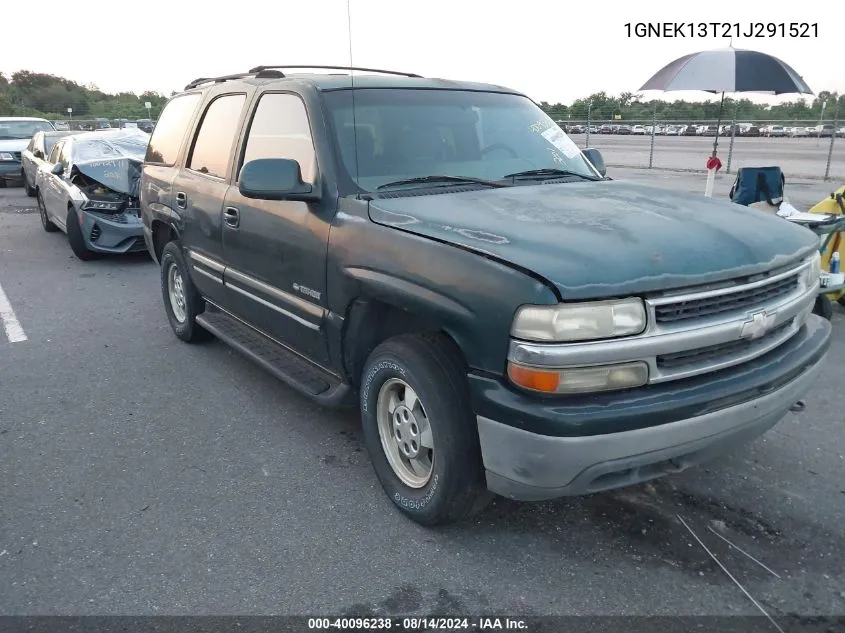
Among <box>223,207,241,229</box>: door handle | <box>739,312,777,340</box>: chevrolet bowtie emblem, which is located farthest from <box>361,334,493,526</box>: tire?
<box>223,207,241,229</box>: door handle

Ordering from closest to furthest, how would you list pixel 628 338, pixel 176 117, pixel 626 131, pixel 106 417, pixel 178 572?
pixel 628 338, pixel 178 572, pixel 106 417, pixel 176 117, pixel 626 131

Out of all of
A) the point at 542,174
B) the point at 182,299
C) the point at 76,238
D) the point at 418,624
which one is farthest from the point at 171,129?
the point at 418,624

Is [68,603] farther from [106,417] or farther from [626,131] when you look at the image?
[626,131]

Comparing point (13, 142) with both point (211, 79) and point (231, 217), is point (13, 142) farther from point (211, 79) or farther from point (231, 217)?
point (231, 217)

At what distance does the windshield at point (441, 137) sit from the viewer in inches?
142

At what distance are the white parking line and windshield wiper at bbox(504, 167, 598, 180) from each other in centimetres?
450

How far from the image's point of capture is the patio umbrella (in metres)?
8.22

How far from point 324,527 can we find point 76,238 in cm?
732

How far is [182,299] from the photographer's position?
559cm

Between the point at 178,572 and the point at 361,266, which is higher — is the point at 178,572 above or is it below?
below

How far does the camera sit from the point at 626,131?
28547mm

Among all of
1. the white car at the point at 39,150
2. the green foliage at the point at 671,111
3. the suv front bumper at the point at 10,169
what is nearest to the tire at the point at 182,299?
the white car at the point at 39,150

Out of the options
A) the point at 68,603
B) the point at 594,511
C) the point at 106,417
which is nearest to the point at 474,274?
the point at 594,511

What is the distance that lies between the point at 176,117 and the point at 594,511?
4.36m
